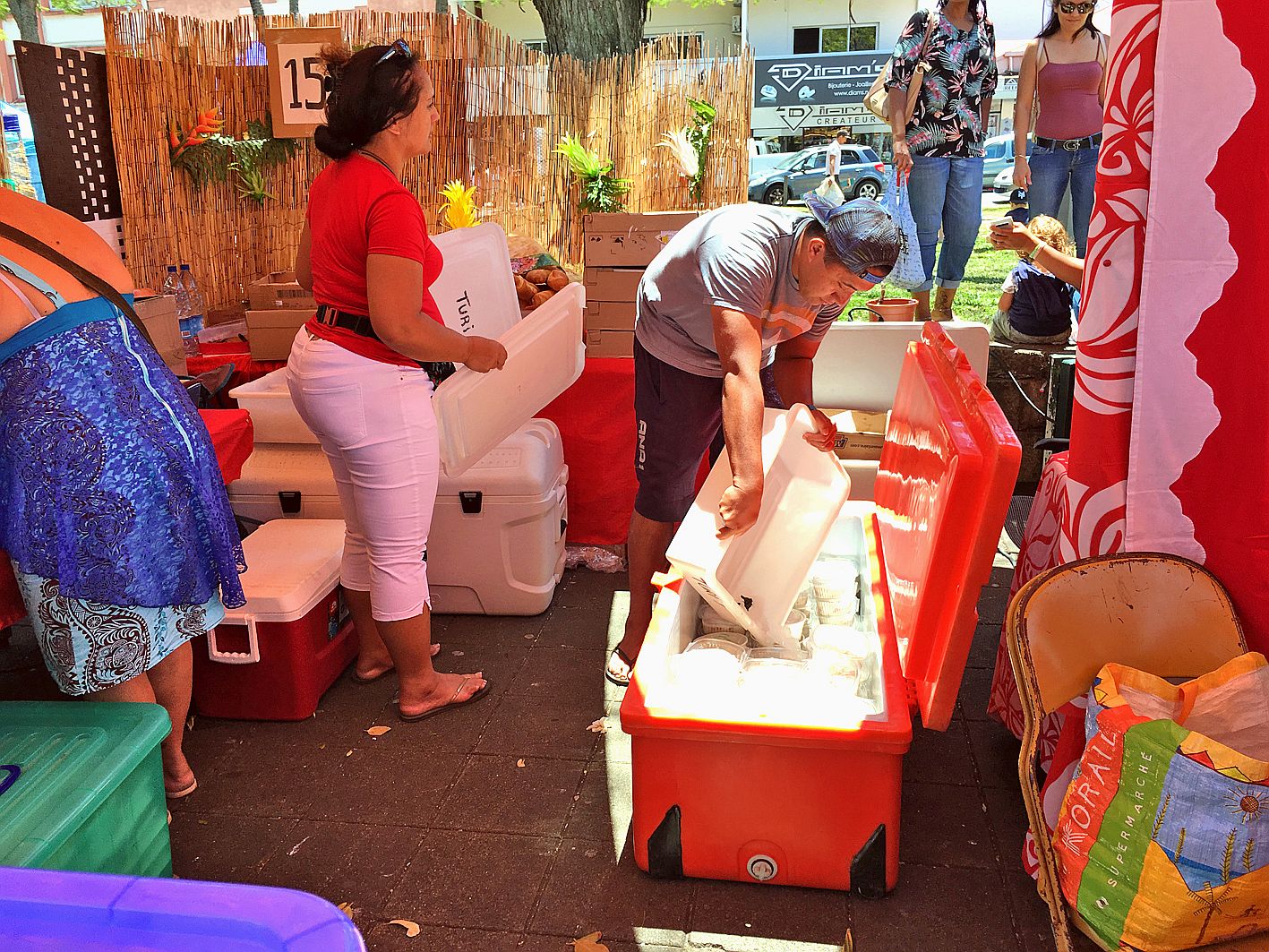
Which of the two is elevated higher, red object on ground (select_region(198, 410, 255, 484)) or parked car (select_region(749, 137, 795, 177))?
parked car (select_region(749, 137, 795, 177))

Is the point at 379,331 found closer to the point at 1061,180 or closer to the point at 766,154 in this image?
the point at 1061,180

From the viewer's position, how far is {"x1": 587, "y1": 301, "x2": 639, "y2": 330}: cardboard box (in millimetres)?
4242

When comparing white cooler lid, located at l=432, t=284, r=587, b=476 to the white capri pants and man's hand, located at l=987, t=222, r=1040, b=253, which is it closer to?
the white capri pants

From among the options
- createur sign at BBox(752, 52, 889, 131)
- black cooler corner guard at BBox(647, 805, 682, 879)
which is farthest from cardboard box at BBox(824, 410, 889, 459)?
createur sign at BBox(752, 52, 889, 131)

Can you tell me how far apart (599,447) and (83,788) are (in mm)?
2476

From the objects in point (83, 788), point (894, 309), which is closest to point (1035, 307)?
point (894, 309)

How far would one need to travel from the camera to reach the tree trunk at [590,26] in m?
7.11

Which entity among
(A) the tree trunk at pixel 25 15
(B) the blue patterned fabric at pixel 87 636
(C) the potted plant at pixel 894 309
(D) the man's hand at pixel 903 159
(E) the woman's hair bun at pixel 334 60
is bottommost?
(B) the blue patterned fabric at pixel 87 636

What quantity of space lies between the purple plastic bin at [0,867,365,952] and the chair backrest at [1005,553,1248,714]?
1.36 meters

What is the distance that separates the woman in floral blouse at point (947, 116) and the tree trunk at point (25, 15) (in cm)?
1376

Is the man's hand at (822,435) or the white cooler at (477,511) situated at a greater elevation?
the man's hand at (822,435)

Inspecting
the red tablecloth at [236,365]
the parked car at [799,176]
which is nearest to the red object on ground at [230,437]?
the red tablecloth at [236,365]

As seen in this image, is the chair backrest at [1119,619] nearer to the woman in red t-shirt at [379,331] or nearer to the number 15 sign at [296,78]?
the woman in red t-shirt at [379,331]

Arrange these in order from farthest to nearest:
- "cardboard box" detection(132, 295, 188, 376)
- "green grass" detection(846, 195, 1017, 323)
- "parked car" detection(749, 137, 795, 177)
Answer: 1. "parked car" detection(749, 137, 795, 177)
2. "green grass" detection(846, 195, 1017, 323)
3. "cardboard box" detection(132, 295, 188, 376)
